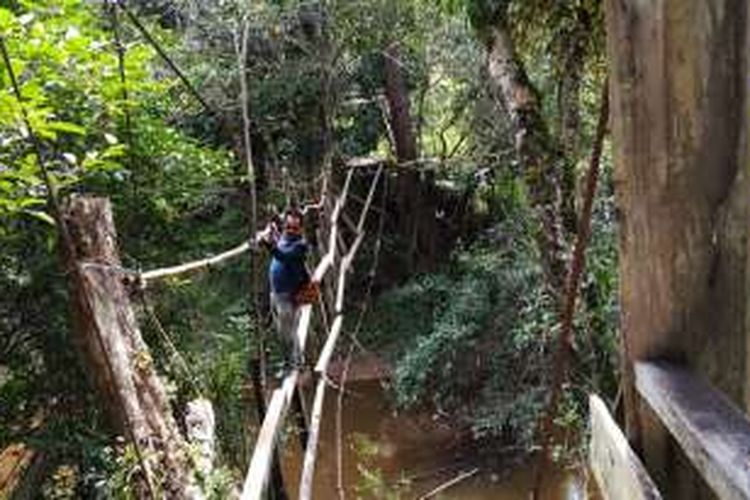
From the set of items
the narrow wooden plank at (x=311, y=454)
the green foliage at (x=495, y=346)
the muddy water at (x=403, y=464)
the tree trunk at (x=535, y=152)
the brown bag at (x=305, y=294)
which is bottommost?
the muddy water at (x=403, y=464)

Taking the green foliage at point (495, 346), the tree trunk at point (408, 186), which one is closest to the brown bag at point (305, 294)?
the green foliage at point (495, 346)

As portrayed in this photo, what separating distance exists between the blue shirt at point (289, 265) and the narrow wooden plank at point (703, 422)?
9.90 ft

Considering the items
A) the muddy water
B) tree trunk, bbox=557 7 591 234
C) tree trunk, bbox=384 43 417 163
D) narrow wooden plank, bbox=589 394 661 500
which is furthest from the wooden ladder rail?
tree trunk, bbox=384 43 417 163

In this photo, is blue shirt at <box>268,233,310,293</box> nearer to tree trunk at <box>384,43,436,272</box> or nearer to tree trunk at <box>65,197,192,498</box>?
tree trunk at <box>65,197,192,498</box>

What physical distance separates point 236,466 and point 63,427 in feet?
2.84

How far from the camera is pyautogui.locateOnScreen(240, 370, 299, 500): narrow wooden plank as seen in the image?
2.08m

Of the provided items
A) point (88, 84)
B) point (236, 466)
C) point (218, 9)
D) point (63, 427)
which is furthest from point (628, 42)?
point (218, 9)

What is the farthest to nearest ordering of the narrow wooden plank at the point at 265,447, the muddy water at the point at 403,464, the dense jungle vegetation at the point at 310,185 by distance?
the muddy water at the point at 403,464 < the dense jungle vegetation at the point at 310,185 < the narrow wooden plank at the point at 265,447

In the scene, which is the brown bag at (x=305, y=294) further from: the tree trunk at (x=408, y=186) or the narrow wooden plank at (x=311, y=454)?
the tree trunk at (x=408, y=186)

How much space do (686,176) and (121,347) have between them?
2.09 metres

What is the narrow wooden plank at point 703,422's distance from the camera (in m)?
0.85

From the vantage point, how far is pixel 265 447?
2.52 meters

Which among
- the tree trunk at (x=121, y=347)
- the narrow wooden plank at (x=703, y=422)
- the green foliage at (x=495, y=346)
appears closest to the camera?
the narrow wooden plank at (x=703, y=422)

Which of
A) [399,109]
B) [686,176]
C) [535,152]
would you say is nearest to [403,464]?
[399,109]
